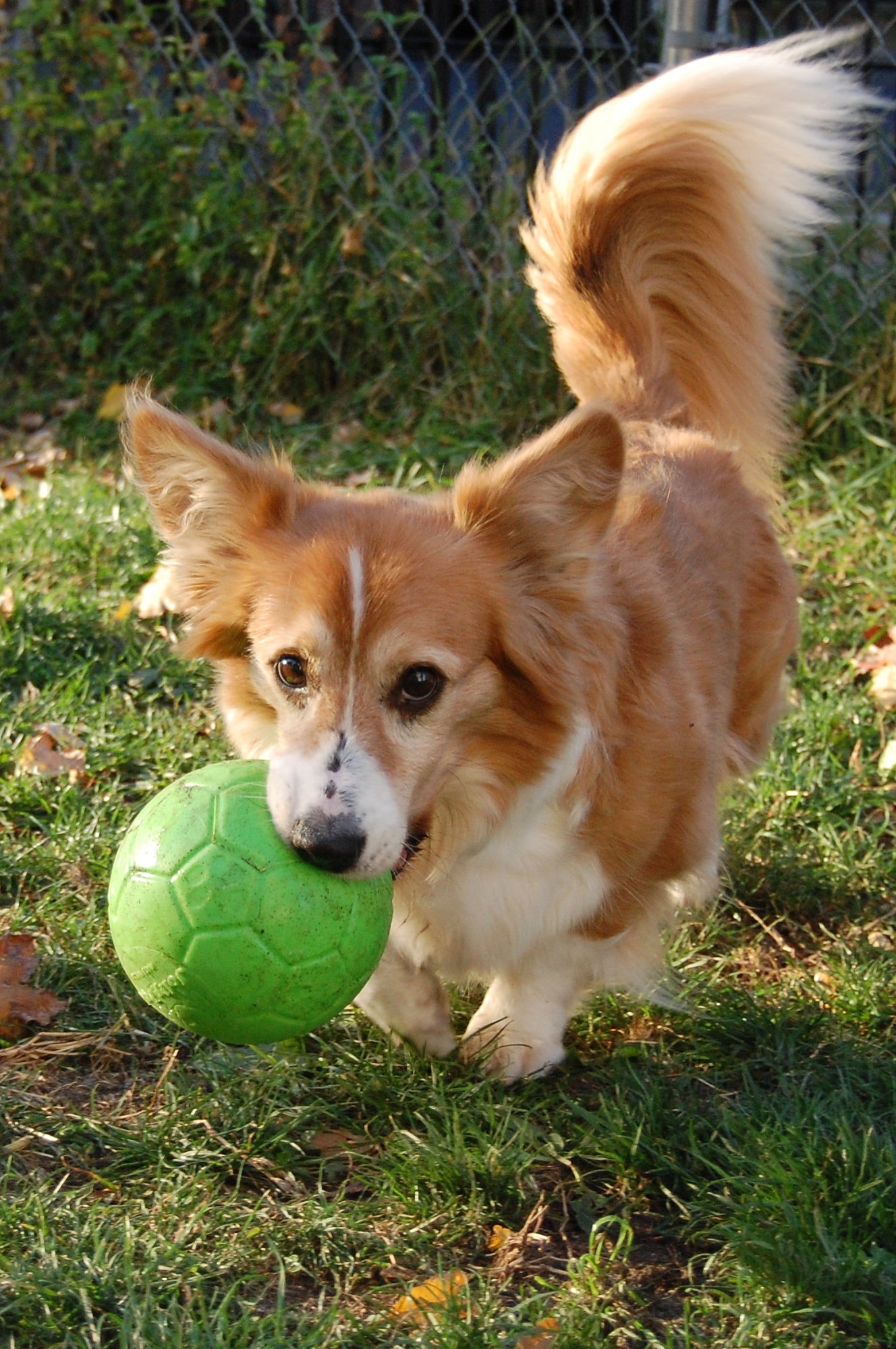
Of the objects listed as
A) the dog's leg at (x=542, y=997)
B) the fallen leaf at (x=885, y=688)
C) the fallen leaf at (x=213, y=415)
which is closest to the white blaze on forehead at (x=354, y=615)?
the dog's leg at (x=542, y=997)

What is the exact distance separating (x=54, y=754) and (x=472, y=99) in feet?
12.6

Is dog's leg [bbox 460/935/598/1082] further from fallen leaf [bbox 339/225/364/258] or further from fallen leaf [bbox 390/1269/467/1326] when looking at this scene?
fallen leaf [bbox 339/225/364/258]

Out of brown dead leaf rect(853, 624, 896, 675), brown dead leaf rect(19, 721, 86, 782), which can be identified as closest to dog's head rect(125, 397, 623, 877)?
brown dead leaf rect(19, 721, 86, 782)

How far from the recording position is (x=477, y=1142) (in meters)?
2.54

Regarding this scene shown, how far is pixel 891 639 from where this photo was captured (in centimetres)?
426

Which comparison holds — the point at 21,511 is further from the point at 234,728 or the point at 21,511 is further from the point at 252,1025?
the point at 252,1025

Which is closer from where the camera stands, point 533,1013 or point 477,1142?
point 477,1142

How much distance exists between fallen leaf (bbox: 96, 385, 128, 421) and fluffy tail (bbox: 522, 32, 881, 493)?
2.63m

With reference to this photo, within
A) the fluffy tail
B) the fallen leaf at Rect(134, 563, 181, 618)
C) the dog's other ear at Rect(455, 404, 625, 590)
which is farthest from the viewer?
the fallen leaf at Rect(134, 563, 181, 618)

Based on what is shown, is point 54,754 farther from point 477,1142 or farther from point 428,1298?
point 428,1298

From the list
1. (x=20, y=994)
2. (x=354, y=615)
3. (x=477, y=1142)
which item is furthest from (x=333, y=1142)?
(x=354, y=615)

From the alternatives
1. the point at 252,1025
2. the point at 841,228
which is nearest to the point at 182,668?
the point at 252,1025

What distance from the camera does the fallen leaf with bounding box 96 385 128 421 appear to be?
594 centimetres

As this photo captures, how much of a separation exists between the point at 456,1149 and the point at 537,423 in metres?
3.43
